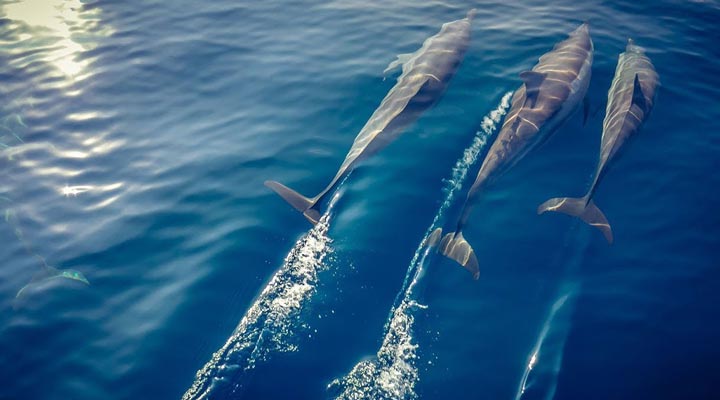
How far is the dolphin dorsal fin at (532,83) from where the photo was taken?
762cm

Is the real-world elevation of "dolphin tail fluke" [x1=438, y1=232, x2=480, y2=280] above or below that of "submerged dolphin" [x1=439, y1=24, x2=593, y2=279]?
below

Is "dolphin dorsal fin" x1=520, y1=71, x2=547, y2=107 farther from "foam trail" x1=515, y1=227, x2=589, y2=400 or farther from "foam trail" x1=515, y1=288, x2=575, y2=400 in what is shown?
"foam trail" x1=515, y1=288, x2=575, y2=400

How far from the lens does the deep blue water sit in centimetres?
491

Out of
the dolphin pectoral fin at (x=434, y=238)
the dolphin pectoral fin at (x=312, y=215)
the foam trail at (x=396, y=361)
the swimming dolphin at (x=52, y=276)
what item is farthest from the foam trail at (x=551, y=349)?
the swimming dolphin at (x=52, y=276)

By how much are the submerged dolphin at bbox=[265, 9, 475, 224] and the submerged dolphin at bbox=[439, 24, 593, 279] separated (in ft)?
5.06

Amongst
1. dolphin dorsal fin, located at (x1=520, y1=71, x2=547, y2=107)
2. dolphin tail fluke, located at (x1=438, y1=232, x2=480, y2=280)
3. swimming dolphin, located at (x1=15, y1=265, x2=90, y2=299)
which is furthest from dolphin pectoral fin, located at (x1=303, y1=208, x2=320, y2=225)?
dolphin dorsal fin, located at (x1=520, y1=71, x2=547, y2=107)

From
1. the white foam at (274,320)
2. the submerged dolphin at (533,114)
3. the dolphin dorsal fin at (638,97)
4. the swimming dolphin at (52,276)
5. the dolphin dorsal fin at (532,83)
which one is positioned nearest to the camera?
the white foam at (274,320)

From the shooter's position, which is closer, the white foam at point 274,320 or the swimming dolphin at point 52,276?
the white foam at point 274,320

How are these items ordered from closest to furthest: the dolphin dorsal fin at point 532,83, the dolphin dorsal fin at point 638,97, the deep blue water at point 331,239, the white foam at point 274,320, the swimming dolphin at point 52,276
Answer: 1. the white foam at point 274,320
2. the deep blue water at point 331,239
3. the swimming dolphin at point 52,276
4. the dolphin dorsal fin at point 638,97
5. the dolphin dorsal fin at point 532,83

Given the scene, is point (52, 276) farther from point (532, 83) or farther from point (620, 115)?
point (620, 115)

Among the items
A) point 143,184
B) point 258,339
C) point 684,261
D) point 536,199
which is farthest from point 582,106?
point 143,184

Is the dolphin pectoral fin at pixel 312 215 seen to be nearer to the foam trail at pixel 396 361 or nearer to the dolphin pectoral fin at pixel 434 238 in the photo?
the foam trail at pixel 396 361

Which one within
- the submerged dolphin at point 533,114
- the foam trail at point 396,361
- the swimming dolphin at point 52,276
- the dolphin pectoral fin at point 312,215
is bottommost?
the foam trail at point 396,361

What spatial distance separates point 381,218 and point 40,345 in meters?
4.61
